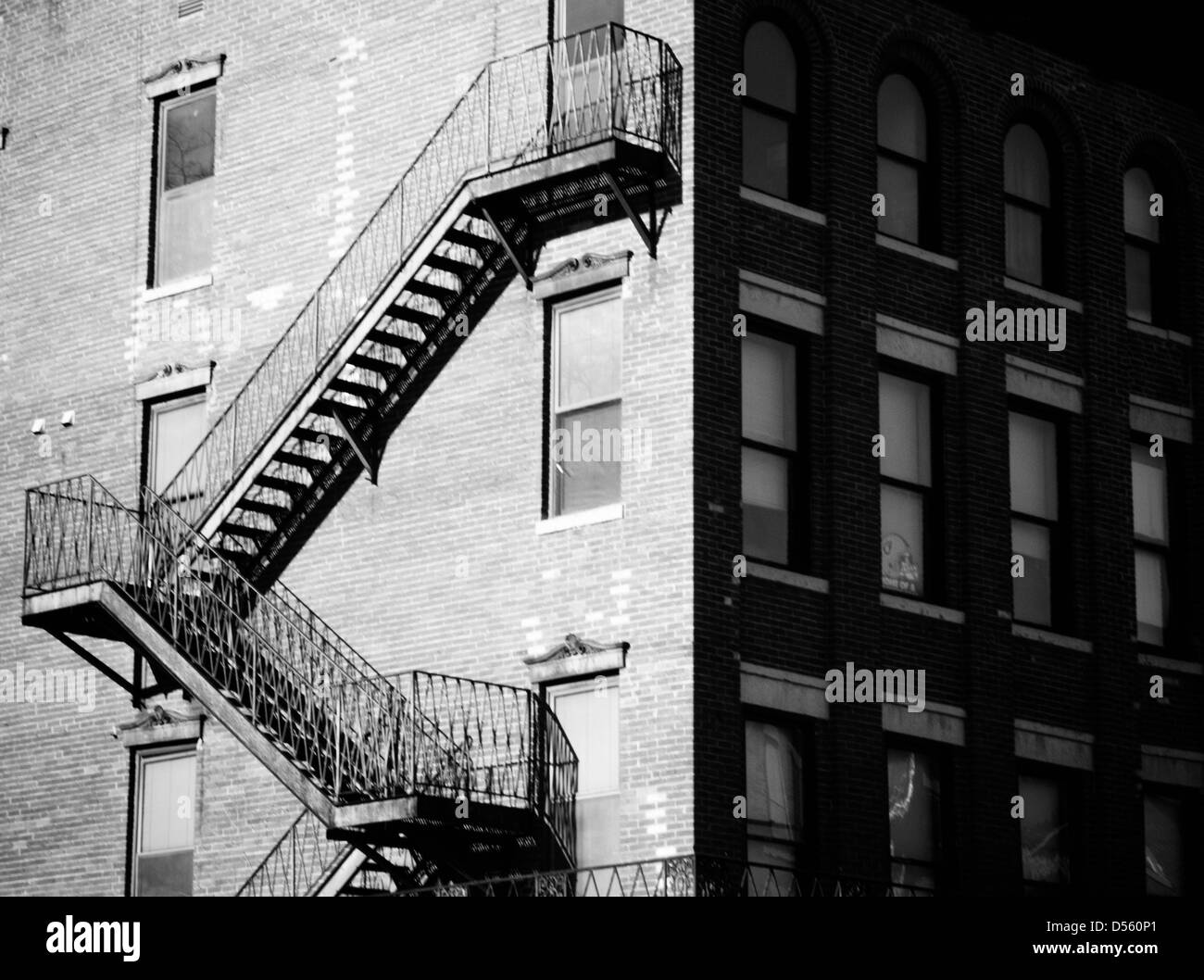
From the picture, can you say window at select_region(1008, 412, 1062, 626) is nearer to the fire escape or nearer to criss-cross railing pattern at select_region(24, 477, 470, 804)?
the fire escape

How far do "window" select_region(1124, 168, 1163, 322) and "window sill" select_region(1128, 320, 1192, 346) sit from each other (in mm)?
173

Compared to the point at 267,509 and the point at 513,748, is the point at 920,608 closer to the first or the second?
the point at 513,748

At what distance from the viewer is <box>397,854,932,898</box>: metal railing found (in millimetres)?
23938

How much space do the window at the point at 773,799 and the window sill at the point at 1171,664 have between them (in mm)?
5608

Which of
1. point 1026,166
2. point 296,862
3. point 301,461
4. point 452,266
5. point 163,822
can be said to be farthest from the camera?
point 1026,166

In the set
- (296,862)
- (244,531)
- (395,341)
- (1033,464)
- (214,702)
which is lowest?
(296,862)

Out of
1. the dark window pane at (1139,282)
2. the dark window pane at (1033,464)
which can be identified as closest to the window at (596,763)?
the dark window pane at (1033,464)

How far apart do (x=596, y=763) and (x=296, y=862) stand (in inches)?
159

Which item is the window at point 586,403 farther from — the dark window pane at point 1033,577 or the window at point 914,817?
the dark window pane at point 1033,577

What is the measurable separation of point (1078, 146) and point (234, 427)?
10560 millimetres

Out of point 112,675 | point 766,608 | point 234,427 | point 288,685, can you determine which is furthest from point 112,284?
point 766,608

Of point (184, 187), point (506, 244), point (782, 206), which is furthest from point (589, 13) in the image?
point (184, 187)

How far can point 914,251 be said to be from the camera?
2845cm

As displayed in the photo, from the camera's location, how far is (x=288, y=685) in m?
25.8
